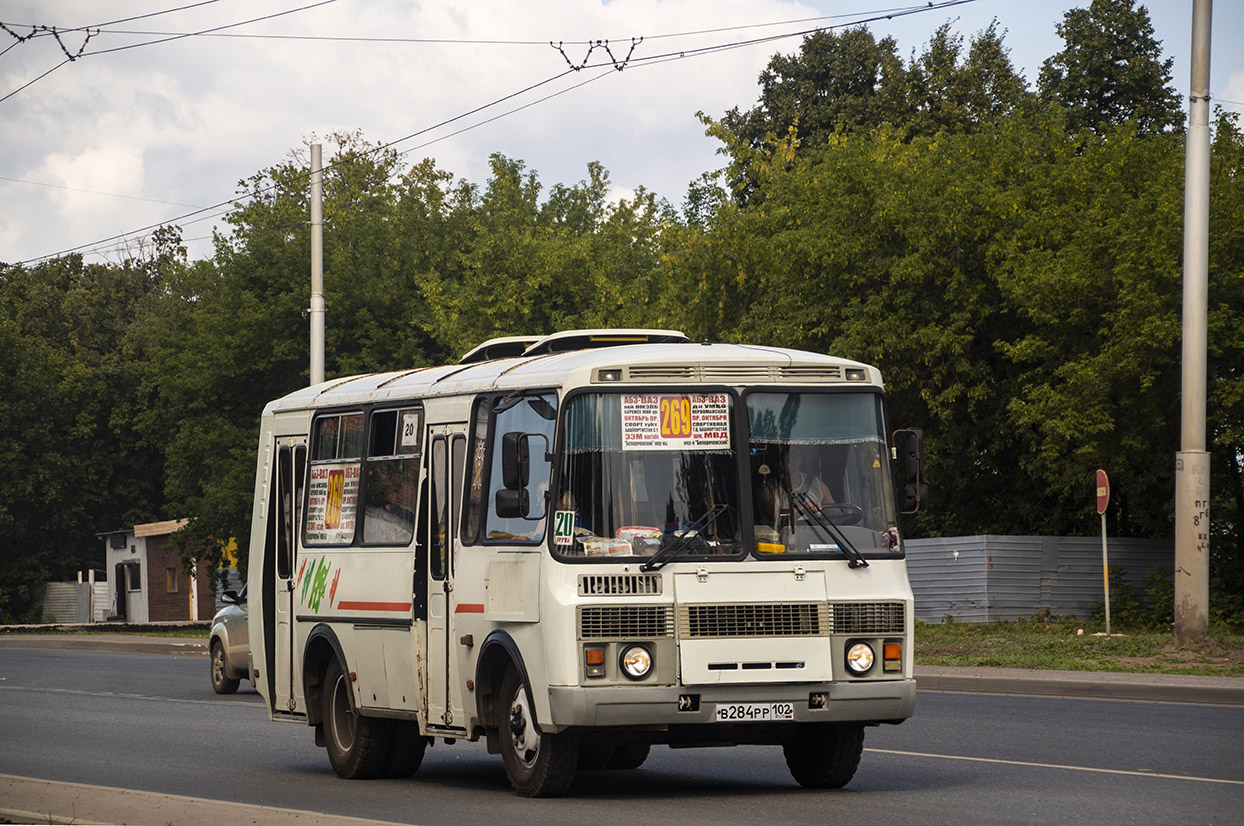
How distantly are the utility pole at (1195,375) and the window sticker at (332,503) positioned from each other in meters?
12.7

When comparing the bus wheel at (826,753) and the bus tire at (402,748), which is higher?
the bus wheel at (826,753)

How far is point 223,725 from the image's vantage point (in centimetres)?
1809

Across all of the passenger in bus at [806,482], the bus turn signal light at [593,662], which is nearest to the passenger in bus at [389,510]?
the bus turn signal light at [593,662]

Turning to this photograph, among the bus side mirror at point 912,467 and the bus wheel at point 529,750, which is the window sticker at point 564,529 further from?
the bus side mirror at point 912,467

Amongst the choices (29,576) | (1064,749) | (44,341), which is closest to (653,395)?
(1064,749)

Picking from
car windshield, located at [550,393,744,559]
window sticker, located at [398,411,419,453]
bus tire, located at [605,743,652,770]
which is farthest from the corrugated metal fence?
car windshield, located at [550,393,744,559]

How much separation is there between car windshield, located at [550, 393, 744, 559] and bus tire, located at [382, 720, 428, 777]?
3132 mm

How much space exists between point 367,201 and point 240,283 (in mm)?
8668

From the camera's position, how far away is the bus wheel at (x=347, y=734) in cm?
1298

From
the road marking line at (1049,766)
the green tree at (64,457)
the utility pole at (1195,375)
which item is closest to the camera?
the road marking line at (1049,766)

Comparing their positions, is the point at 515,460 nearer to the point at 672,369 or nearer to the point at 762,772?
the point at 672,369

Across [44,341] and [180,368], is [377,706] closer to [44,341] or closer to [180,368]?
[180,368]

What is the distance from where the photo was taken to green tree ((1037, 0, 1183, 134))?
4972 centimetres

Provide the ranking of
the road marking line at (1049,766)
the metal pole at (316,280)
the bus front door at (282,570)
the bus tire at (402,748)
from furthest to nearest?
1. the metal pole at (316,280)
2. the bus front door at (282,570)
3. the bus tire at (402,748)
4. the road marking line at (1049,766)
